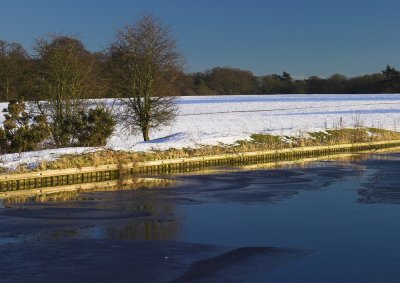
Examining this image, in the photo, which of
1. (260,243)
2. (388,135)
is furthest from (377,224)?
(388,135)

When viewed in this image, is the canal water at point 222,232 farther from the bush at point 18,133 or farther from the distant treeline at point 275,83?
the distant treeline at point 275,83

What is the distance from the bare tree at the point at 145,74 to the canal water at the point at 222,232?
42.8 ft

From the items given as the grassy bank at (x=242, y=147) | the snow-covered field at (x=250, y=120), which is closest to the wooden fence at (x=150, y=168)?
the grassy bank at (x=242, y=147)

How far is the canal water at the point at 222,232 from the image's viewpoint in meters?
9.80

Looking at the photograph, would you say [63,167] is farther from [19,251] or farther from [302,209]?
[19,251]

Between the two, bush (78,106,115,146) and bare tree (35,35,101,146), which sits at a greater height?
bare tree (35,35,101,146)

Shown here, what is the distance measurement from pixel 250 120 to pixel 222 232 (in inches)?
1628

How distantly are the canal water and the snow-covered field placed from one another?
7452 mm

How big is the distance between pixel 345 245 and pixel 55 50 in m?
23.1

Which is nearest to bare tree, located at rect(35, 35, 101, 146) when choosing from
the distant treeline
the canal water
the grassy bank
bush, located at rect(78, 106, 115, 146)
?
bush, located at rect(78, 106, 115, 146)

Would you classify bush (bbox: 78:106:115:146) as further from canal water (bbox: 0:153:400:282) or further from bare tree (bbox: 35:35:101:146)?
canal water (bbox: 0:153:400:282)

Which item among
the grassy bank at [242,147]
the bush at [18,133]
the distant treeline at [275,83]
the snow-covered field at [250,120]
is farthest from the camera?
the distant treeline at [275,83]

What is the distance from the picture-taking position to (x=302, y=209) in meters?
16.0

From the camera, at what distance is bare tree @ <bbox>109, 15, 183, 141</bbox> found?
3372cm
